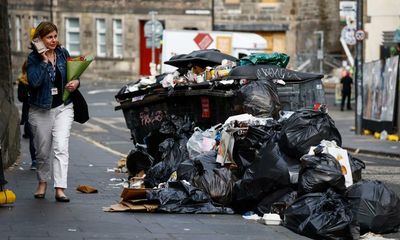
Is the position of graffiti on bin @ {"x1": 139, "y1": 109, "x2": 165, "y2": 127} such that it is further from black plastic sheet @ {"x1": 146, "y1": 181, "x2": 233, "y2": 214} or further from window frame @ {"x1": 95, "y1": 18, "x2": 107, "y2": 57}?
A: window frame @ {"x1": 95, "y1": 18, "x2": 107, "y2": 57}

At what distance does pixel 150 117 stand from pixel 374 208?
5.15 metres

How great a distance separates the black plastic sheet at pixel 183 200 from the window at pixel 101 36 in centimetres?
4472

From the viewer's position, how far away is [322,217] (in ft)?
29.3

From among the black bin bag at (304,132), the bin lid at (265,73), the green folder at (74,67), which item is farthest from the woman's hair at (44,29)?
the bin lid at (265,73)

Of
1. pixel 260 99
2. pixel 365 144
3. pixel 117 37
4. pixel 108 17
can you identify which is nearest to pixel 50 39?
pixel 260 99

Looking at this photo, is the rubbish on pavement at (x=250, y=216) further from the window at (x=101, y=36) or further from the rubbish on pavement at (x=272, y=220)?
the window at (x=101, y=36)

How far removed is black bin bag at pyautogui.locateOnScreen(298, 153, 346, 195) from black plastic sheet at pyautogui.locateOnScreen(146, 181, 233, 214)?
39.0 inches

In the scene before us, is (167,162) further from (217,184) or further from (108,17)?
(108,17)

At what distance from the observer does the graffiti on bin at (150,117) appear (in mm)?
13588

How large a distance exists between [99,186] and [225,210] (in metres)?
2.60

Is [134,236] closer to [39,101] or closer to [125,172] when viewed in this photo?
[39,101]

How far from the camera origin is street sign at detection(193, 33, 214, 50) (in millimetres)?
34188

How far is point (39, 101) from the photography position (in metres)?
10.3

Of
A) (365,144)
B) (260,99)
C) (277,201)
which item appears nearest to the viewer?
(277,201)
